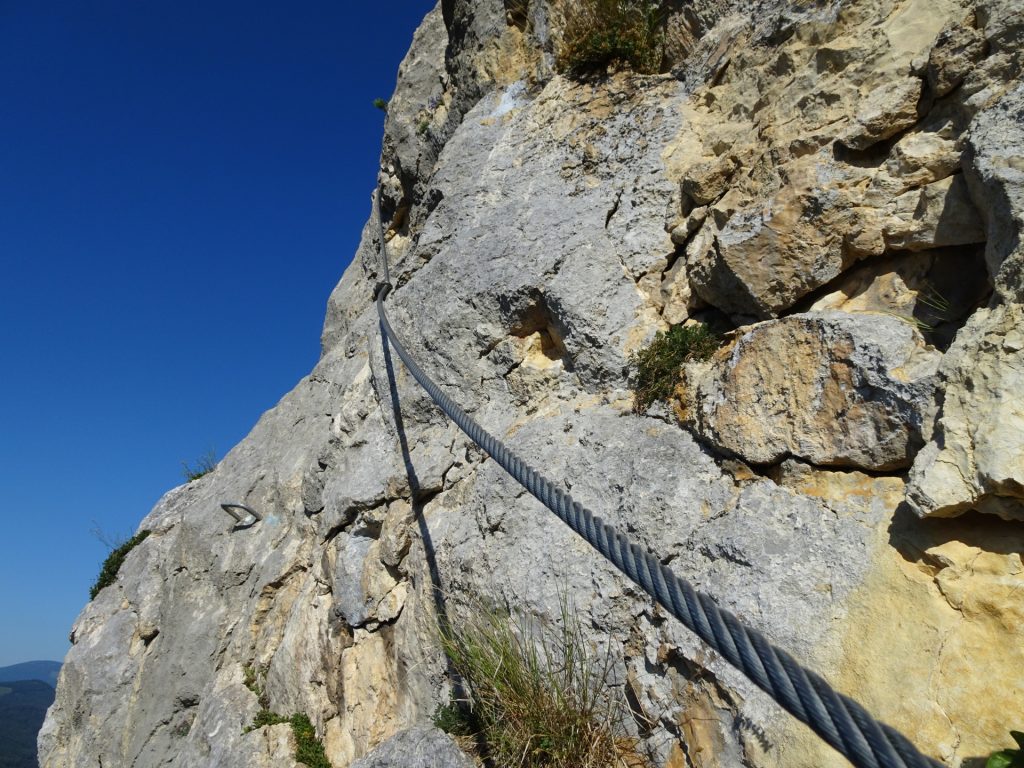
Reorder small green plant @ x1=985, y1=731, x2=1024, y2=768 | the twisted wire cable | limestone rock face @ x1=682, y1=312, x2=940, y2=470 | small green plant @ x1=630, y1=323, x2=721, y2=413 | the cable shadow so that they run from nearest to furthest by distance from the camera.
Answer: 1. the twisted wire cable
2. small green plant @ x1=985, y1=731, x2=1024, y2=768
3. limestone rock face @ x1=682, y1=312, x2=940, y2=470
4. the cable shadow
5. small green plant @ x1=630, y1=323, x2=721, y2=413

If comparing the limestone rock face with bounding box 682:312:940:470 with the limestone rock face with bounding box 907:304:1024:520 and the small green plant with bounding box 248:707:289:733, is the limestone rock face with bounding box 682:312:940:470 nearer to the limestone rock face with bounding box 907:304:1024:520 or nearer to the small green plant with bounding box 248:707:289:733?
the limestone rock face with bounding box 907:304:1024:520

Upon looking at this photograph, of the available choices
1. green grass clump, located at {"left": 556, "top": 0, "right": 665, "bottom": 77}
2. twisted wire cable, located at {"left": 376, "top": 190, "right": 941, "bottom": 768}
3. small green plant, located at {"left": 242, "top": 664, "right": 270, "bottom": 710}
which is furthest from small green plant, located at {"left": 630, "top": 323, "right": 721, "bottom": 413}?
small green plant, located at {"left": 242, "top": 664, "right": 270, "bottom": 710}

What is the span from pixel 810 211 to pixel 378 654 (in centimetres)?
443

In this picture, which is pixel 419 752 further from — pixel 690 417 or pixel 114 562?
pixel 114 562

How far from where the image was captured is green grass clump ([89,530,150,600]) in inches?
376

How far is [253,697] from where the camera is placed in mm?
6184

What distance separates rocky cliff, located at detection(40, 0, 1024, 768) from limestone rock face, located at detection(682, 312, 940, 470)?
0.02 m

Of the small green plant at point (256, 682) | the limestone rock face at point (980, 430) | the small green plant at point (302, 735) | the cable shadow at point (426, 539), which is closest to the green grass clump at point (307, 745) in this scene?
the small green plant at point (302, 735)

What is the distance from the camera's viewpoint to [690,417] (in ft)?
13.1

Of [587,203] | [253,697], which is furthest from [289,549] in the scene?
[587,203]

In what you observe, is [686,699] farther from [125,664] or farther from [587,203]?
[125,664]

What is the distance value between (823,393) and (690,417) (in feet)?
2.65

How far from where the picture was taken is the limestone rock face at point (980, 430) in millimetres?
2539

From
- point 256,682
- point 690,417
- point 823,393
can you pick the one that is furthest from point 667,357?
point 256,682
